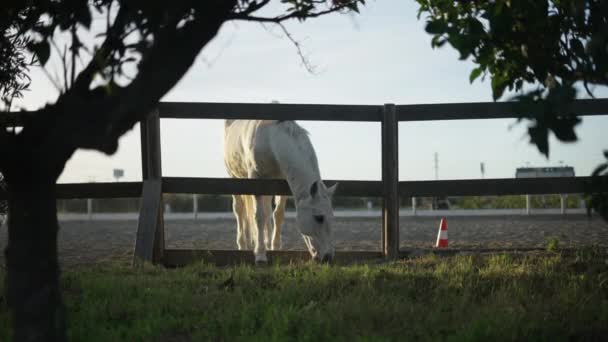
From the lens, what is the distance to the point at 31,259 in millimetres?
2305

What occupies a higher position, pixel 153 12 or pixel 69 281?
pixel 153 12

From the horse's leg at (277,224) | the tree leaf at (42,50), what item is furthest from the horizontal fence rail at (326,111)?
the tree leaf at (42,50)

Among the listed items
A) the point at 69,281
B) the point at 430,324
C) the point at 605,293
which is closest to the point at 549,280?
the point at 605,293

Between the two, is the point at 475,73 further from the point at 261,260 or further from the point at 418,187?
the point at 261,260

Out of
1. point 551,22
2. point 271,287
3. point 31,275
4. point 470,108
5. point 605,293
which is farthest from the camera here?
point 470,108

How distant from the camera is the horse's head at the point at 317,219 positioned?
6.01 m

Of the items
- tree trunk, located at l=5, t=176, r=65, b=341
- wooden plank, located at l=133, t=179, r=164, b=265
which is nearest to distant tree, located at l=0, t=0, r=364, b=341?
tree trunk, located at l=5, t=176, r=65, b=341

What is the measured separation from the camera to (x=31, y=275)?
2307 millimetres

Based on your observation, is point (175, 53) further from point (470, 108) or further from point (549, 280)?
point (470, 108)

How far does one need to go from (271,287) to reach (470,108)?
299 cm

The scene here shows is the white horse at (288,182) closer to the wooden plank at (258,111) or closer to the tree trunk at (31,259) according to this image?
the wooden plank at (258,111)

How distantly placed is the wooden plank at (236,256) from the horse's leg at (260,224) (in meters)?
0.08

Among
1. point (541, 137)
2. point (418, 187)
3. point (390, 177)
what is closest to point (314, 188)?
point (390, 177)

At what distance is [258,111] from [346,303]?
2.87 m
